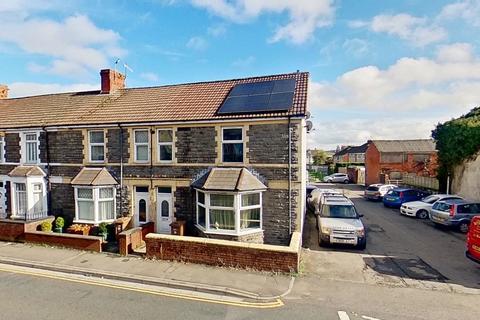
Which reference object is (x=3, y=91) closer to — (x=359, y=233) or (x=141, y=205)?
(x=141, y=205)

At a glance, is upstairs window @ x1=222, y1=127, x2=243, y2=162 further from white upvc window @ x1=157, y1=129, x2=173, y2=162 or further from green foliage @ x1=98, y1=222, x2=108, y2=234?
green foliage @ x1=98, y1=222, x2=108, y2=234

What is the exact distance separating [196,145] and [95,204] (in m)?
5.49

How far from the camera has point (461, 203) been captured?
1452cm

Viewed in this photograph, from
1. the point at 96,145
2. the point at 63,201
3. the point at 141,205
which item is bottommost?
the point at 141,205

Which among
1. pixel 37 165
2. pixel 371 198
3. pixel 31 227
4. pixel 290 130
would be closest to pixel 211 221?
pixel 290 130

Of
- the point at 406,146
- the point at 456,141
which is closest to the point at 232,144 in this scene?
the point at 456,141

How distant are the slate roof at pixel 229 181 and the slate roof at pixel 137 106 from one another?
7.45ft

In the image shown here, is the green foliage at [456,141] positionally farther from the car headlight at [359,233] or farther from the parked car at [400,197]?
the car headlight at [359,233]

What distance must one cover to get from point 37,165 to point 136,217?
20.1 feet

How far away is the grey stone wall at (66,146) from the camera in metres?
13.4

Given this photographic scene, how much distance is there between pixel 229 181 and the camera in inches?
427

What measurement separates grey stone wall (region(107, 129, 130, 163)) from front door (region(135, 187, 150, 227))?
1.61 meters

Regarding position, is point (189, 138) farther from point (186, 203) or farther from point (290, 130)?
point (290, 130)

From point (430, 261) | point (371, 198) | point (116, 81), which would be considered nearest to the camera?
point (430, 261)
